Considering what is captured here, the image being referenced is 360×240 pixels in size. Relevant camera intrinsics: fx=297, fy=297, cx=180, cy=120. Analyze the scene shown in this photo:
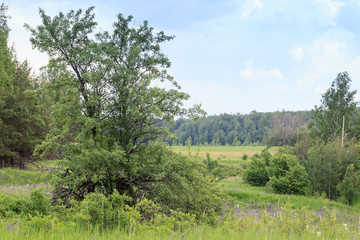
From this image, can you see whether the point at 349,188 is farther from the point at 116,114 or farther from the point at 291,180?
the point at 116,114

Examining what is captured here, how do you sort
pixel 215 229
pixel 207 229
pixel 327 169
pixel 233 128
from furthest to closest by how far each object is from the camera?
pixel 233 128 < pixel 327 169 < pixel 215 229 < pixel 207 229

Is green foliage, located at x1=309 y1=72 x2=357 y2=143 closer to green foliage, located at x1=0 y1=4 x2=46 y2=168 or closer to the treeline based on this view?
green foliage, located at x1=0 y1=4 x2=46 y2=168

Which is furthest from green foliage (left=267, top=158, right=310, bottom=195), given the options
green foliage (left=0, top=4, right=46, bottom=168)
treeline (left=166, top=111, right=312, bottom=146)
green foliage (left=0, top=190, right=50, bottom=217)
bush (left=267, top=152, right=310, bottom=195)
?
treeline (left=166, top=111, right=312, bottom=146)

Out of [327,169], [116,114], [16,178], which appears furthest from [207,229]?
[16,178]

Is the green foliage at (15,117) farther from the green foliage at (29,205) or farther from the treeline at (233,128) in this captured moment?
the treeline at (233,128)

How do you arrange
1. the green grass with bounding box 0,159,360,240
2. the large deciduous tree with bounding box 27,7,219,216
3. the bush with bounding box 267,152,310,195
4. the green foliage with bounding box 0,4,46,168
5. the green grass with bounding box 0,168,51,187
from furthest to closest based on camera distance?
1. the green foliage with bounding box 0,4,46,168
2. the bush with bounding box 267,152,310,195
3. the green grass with bounding box 0,168,51,187
4. the large deciduous tree with bounding box 27,7,219,216
5. the green grass with bounding box 0,159,360,240

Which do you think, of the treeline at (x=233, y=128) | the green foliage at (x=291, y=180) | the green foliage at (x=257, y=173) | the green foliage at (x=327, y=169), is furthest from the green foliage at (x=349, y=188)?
the treeline at (x=233, y=128)

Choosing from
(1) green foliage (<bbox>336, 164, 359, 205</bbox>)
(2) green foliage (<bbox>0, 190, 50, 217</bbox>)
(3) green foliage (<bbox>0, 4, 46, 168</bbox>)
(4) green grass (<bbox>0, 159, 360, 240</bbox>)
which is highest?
(3) green foliage (<bbox>0, 4, 46, 168</bbox>)

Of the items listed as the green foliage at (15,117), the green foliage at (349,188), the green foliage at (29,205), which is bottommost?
the green foliage at (349,188)

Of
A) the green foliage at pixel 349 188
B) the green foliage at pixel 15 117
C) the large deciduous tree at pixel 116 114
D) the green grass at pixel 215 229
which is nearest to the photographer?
the green grass at pixel 215 229

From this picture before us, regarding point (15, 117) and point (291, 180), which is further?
point (15, 117)

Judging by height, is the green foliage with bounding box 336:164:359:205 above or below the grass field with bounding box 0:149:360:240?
below

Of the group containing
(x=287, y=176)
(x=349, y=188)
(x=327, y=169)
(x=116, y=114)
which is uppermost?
(x=116, y=114)

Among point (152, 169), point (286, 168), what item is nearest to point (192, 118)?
point (152, 169)
